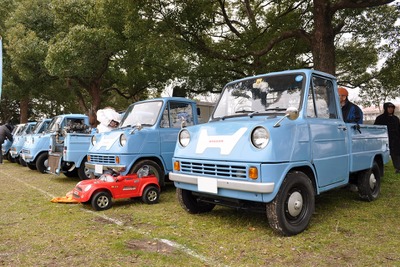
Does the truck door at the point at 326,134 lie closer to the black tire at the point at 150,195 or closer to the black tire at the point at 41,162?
the black tire at the point at 150,195

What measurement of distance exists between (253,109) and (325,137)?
3.49 feet

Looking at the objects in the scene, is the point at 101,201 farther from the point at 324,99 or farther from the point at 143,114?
the point at 324,99

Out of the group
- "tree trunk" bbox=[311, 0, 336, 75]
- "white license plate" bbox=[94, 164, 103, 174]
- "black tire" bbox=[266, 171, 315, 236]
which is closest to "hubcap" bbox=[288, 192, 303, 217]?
"black tire" bbox=[266, 171, 315, 236]

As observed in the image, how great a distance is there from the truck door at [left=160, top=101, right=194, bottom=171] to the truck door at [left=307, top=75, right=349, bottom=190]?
2.96 m

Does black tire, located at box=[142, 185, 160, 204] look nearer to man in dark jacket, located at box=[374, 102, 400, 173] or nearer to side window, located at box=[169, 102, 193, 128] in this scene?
side window, located at box=[169, 102, 193, 128]

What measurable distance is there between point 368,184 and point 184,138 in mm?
3433

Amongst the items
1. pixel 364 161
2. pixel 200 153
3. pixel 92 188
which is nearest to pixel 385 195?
pixel 364 161

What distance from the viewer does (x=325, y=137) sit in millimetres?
4582

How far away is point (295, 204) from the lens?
13.5ft

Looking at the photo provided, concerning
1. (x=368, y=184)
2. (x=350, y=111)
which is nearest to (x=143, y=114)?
(x=350, y=111)

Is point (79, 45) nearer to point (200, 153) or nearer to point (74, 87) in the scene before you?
point (74, 87)

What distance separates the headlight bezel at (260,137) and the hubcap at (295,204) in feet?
2.57

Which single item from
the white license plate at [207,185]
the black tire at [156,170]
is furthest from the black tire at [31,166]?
the white license plate at [207,185]

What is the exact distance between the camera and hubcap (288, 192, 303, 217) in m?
4.06
